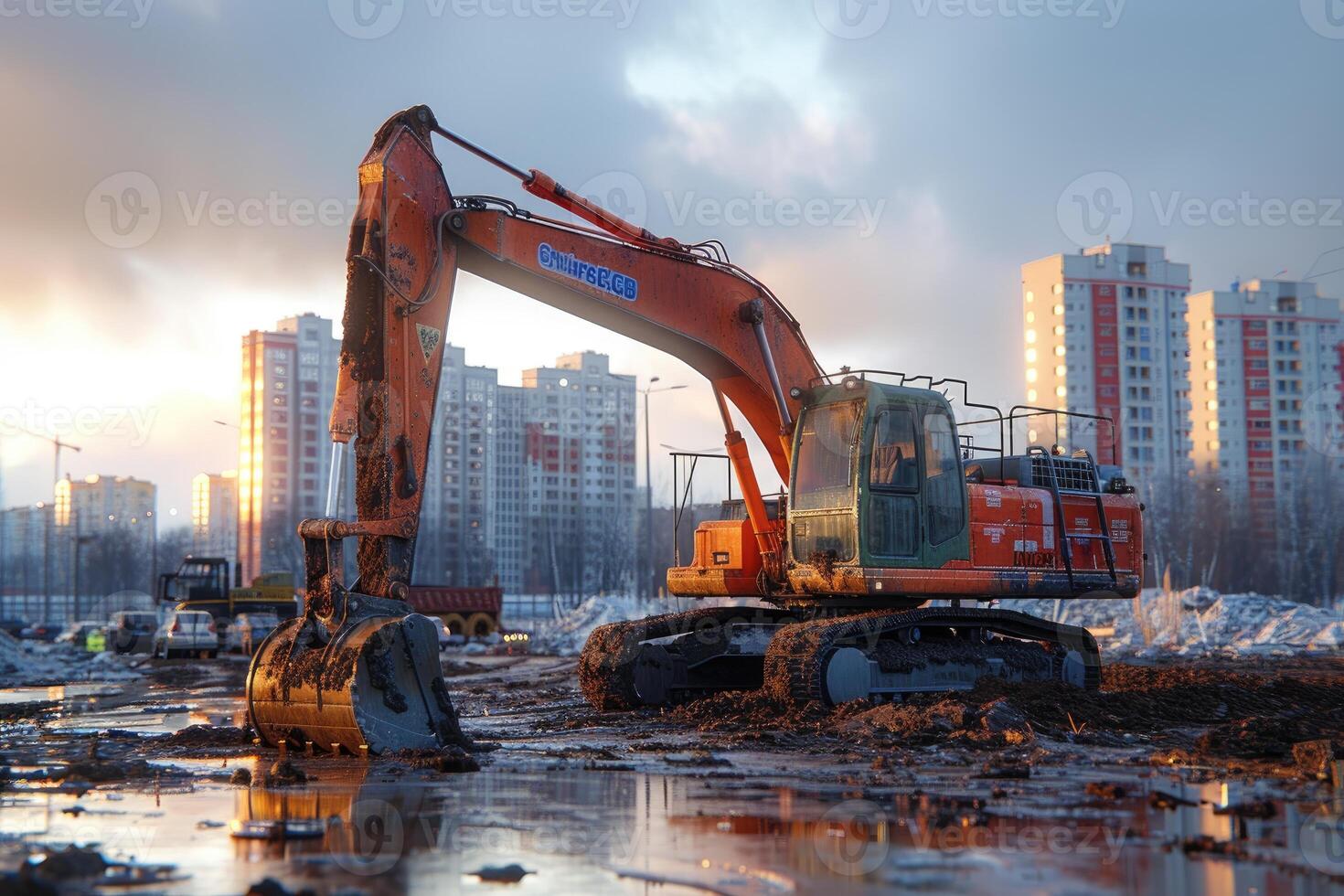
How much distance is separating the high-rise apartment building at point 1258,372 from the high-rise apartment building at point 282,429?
68.6m

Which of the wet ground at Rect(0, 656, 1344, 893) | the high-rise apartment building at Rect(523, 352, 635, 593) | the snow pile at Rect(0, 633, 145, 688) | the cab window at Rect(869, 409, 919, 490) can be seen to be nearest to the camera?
the wet ground at Rect(0, 656, 1344, 893)

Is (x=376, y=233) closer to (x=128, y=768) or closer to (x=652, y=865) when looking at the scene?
(x=128, y=768)

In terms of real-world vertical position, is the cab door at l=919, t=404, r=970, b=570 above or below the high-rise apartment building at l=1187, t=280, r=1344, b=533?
below

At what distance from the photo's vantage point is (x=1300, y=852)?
22.7 ft

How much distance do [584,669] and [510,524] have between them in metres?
94.3

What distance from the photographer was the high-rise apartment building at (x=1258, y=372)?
105812 mm

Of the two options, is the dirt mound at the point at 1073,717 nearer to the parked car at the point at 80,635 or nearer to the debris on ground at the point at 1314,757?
the debris on ground at the point at 1314,757

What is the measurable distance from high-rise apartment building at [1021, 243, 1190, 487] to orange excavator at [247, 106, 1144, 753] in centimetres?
8544

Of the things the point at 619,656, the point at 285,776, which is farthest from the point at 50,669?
the point at 285,776

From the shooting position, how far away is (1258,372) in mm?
107562

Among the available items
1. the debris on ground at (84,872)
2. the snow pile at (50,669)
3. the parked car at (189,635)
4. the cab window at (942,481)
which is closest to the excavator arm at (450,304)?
the cab window at (942,481)

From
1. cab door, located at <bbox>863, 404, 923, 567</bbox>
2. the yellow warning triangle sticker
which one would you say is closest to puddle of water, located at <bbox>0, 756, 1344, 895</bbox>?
the yellow warning triangle sticker

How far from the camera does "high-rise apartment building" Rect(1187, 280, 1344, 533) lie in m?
106

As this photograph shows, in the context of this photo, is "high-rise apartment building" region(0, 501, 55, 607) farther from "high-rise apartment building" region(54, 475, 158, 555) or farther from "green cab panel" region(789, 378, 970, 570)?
"green cab panel" region(789, 378, 970, 570)
